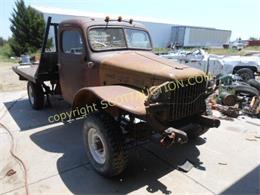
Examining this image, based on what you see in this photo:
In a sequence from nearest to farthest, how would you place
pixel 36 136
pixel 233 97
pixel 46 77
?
1. pixel 36 136
2. pixel 46 77
3. pixel 233 97

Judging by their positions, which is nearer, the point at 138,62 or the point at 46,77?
the point at 138,62

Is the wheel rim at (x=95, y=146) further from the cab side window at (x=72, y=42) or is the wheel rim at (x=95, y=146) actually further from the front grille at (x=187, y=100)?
the cab side window at (x=72, y=42)

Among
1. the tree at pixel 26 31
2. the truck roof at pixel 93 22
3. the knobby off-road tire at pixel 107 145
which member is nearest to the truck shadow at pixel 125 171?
the knobby off-road tire at pixel 107 145

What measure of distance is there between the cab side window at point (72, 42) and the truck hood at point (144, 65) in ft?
1.61

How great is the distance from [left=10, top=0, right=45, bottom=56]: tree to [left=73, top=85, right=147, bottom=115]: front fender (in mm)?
21825

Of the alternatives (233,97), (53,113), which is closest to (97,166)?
(53,113)

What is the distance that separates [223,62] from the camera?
10469 millimetres

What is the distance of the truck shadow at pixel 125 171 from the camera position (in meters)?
3.30

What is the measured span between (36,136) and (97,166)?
6.53ft

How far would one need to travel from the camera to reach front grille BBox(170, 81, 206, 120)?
3.27 metres

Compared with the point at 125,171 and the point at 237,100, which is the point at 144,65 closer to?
the point at 125,171

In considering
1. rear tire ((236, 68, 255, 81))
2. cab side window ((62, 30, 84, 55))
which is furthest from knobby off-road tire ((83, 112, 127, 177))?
rear tire ((236, 68, 255, 81))

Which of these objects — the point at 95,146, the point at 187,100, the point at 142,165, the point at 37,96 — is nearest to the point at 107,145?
the point at 95,146

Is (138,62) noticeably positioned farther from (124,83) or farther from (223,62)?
(223,62)
